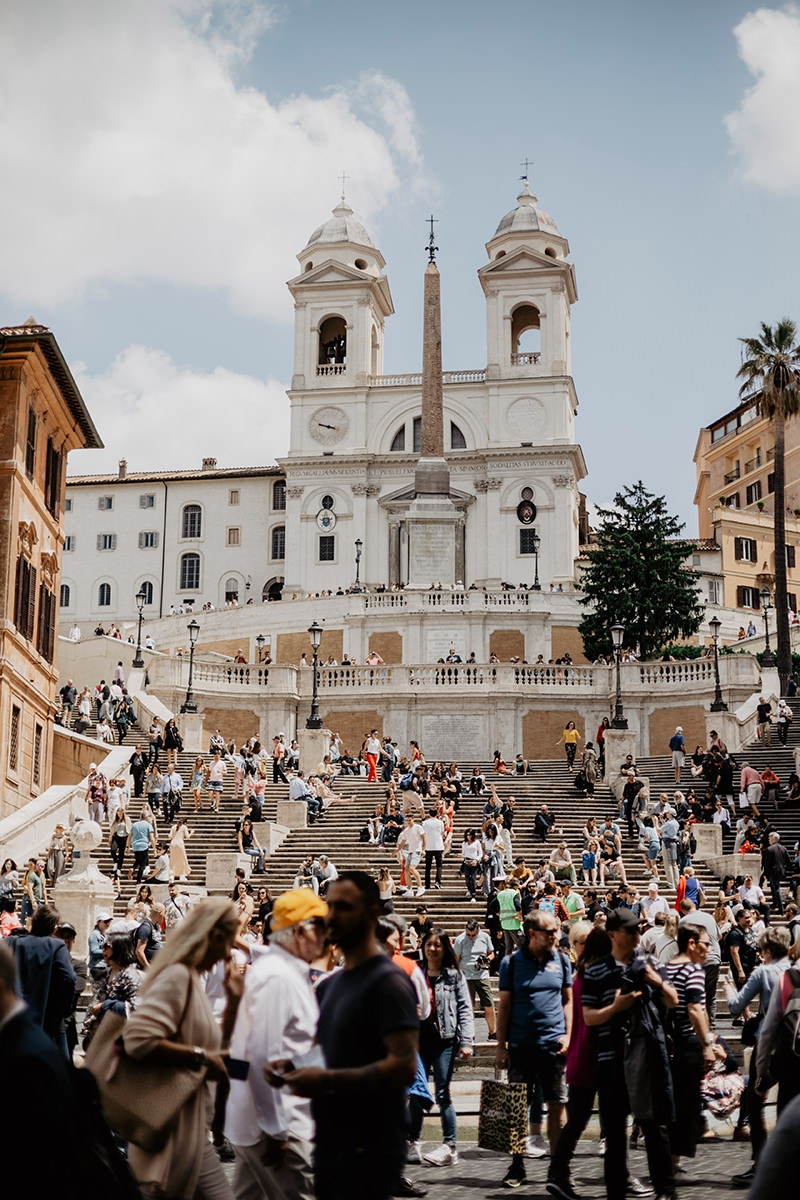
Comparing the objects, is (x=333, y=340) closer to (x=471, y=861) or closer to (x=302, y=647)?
(x=302, y=647)

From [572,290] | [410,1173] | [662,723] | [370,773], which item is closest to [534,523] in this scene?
[572,290]

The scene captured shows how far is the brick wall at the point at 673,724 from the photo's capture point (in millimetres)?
41938

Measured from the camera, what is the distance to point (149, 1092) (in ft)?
19.3

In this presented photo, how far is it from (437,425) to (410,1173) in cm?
6105

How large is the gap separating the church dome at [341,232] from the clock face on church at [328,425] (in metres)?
9.58

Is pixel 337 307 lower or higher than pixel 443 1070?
higher

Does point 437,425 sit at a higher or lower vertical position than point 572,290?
lower

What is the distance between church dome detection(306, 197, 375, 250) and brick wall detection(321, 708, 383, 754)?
40.7 meters

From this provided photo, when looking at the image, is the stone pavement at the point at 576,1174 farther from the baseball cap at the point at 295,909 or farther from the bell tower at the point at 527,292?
the bell tower at the point at 527,292

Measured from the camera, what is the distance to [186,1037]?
19.7ft

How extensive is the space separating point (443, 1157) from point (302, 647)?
46.6m

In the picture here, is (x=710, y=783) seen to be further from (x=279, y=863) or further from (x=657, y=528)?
(x=657, y=528)

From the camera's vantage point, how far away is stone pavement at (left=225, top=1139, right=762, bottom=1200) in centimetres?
891

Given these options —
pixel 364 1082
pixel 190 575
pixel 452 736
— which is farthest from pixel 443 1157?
Result: pixel 190 575
